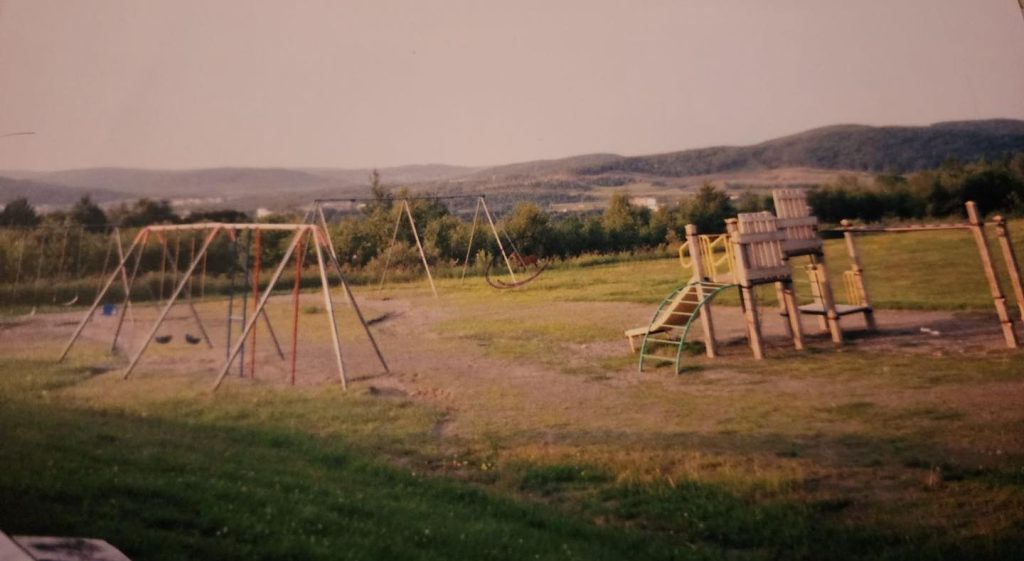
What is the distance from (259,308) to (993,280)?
14.7 feet

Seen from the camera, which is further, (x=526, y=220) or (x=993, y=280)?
(x=526, y=220)

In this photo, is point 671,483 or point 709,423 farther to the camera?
point 709,423

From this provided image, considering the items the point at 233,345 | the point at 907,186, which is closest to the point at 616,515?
the point at 907,186

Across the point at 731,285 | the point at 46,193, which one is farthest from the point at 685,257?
the point at 46,193

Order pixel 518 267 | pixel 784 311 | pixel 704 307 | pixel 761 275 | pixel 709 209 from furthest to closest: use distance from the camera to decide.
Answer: pixel 761 275, pixel 784 311, pixel 704 307, pixel 518 267, pixel 709 209

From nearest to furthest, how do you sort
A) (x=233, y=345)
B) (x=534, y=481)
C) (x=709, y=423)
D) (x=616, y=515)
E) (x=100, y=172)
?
(x=616, y=515), (x=534, y=481), (x=709, y=423), (x=100, y=172), (x=233, y=345)

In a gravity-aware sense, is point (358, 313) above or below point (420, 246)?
below

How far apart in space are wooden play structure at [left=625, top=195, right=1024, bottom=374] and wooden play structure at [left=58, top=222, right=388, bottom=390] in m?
2.21

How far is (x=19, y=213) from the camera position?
4672 mm

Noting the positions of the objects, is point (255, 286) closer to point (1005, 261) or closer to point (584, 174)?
point (584, 174)

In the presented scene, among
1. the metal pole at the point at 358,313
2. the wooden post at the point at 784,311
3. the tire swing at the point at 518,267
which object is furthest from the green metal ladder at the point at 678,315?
the metal pole at the point at 358,313

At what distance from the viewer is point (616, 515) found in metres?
3.57

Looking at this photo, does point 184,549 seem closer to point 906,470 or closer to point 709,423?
point 709,423

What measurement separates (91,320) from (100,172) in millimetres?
948
